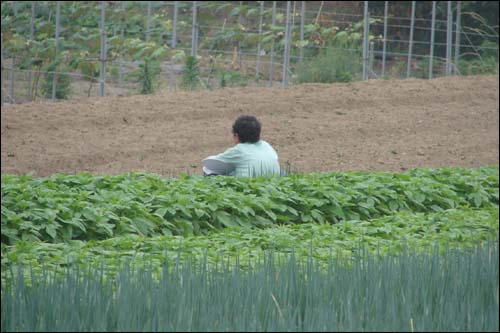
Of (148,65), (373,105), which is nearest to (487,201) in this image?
(373,105)

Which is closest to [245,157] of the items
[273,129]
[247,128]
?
[247,128]

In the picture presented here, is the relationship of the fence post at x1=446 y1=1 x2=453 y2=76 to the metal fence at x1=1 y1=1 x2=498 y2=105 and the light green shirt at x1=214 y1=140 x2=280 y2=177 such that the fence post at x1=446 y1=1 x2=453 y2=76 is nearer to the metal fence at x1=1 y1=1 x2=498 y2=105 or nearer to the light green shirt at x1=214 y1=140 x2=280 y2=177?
the metal fence at x1=1 y1=1 x2=498 y2=105

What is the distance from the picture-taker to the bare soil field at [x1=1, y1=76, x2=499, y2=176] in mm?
10672

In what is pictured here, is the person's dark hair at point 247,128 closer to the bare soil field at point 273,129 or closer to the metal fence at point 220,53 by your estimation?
the bare soil field at point 273,129

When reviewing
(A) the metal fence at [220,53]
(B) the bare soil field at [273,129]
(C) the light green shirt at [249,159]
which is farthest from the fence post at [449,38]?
(C) the light green shirt at [249,159]

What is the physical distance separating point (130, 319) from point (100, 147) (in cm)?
806

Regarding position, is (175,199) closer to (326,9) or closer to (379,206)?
(379,206)

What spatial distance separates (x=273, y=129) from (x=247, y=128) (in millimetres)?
4417

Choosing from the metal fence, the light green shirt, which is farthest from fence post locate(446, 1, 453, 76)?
the light green shirt

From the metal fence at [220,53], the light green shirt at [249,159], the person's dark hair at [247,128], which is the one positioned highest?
the metal fence at [220,53]

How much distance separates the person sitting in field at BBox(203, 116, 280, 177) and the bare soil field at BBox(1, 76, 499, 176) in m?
1.66

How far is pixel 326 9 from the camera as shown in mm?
27797

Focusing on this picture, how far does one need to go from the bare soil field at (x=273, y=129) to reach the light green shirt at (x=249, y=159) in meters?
1.72

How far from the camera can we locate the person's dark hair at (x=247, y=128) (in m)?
7.92
